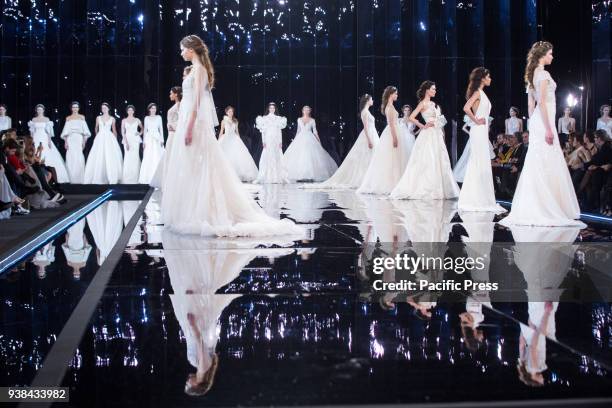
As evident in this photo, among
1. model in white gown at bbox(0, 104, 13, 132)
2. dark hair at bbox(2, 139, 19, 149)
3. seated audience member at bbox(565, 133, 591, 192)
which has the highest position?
model in white gown at bbox(0, 104, 13, 132)

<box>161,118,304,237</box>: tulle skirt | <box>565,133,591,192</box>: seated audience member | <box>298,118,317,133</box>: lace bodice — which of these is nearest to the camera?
<box>161,118,304,237</box>: tulle skirt

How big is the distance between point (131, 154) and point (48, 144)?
4.99ft

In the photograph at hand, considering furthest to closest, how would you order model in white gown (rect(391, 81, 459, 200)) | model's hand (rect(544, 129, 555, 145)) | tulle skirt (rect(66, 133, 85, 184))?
1. tulle skirt (rect(66, 133, 85, 184))
2. model in white gown (rect(391, 81, 459, 200))
3. model's hand (rect(544, 129, 555, 145))

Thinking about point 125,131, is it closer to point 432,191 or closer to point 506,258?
point 432,191

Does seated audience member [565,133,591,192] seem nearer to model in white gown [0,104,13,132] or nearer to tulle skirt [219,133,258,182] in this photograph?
tulle skirt [219,133,258,182]

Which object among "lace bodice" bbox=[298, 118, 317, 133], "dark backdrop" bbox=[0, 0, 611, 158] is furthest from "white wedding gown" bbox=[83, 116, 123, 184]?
"lace bodice" bbox=[298, 118, 317, 133]

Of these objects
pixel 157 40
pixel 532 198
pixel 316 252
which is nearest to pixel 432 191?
pixel 532 198

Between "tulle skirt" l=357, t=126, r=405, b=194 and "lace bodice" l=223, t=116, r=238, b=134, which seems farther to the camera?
"lace bodice" l=223, t=116, r=238, b=134

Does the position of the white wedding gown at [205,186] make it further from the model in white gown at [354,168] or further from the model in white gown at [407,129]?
the model in white gown at [354,168]

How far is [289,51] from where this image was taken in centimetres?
1833

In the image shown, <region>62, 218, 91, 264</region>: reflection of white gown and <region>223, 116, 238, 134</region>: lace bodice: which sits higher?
Answer: <region>223, 116, 238, 134</region>: lace bodice

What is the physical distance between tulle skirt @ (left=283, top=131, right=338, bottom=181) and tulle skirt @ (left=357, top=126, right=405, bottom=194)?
5.57 metres

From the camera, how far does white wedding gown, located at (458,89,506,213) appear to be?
8398 mm

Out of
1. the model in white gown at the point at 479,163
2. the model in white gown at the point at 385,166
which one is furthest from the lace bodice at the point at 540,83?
the model in white gown at the point at 385,166
